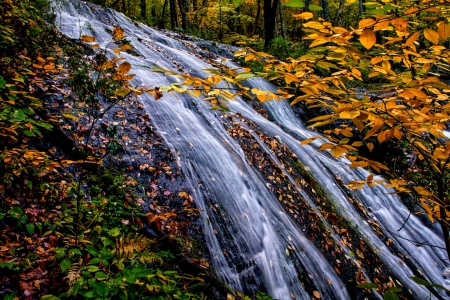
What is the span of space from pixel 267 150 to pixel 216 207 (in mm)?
2165

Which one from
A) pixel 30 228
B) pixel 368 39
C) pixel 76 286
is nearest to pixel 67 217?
pixel 30 228

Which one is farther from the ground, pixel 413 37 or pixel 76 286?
pixel 413 37

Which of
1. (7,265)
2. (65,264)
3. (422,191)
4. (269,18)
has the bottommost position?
(7,265)

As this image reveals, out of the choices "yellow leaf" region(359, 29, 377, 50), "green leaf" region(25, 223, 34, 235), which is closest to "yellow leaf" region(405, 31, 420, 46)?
"yellow leaf" region(359, 29, 377, 50)

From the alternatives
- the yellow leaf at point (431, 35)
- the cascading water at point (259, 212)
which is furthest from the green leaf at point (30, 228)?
the yellow leaf at point (431, 35)

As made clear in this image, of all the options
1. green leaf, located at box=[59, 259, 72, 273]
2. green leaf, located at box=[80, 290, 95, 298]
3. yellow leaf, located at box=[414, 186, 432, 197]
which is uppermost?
yellow leaf, located at box=[414, 186, 432, 197]

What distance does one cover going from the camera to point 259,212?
13.8 ft

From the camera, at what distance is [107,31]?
825 centimetres

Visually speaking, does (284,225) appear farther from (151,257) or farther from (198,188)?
(151,257)

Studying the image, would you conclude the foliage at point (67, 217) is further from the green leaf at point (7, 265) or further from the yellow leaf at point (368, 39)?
the yellow leaf at point (368, 39)

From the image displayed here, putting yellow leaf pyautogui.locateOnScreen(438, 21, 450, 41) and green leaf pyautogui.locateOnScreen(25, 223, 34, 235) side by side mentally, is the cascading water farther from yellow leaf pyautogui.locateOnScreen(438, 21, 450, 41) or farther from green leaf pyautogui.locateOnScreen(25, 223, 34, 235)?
yellow leaf pyautogui.locateOnScreen(438, 21, 450, 41)

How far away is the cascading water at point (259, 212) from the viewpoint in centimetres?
357

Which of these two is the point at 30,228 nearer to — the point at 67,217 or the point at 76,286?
the point at 67,217

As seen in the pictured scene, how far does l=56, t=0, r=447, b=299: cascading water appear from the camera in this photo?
11.7 feet
